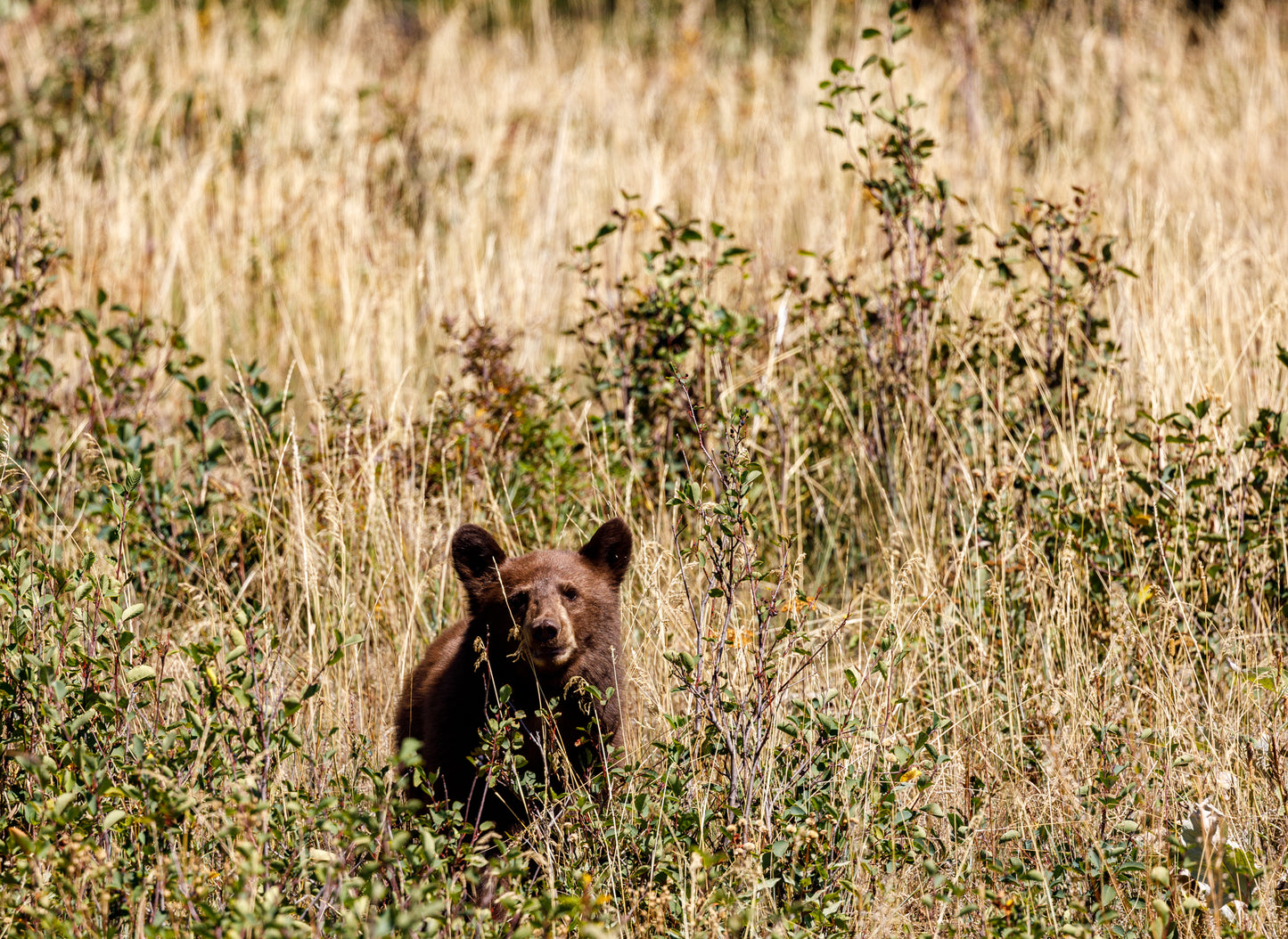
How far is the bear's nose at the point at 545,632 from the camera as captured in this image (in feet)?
11.5

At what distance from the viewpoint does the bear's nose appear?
3.51 metres

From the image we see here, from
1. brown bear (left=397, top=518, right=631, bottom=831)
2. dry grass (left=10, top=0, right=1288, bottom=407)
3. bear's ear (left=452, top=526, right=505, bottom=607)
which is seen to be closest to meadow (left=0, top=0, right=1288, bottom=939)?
dry grass (left=10, top=0, right=1288, bottom=407)

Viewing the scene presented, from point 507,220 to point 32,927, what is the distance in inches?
231

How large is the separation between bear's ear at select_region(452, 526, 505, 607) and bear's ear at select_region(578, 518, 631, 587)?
290mm

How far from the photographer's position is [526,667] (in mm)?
3670

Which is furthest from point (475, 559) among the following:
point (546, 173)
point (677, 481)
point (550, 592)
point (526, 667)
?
point (546, 173)

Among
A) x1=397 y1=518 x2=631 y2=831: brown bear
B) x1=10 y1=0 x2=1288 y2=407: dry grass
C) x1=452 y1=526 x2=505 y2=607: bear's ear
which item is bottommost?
x1=397 y1=518 x2=631 y2=831: brown bear

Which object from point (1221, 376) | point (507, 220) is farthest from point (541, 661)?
point (507, 220)

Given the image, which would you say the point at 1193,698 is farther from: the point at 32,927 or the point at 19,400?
the point at 19,400

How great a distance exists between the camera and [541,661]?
11.7 ft

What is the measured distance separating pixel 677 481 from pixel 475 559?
80 centimetres

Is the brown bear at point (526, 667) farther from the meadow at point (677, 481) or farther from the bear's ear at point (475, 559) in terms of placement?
the meadow at point (677, 481)

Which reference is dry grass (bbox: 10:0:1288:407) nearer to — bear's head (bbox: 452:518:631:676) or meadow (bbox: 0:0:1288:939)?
→ meadow (bbox: 0:0:1288:939)

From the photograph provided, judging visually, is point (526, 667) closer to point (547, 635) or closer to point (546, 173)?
point (547, 635)
